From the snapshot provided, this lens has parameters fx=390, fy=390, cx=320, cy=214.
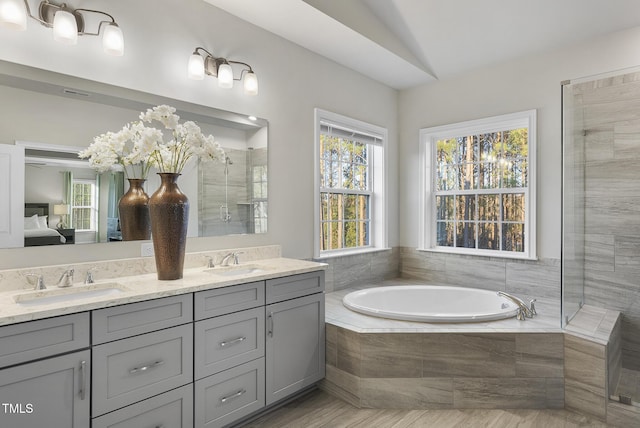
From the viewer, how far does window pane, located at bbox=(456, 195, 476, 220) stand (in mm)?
3990

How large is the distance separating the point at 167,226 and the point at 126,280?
38 cm

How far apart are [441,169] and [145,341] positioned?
11.1ft

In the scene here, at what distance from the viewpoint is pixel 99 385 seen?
1634mm

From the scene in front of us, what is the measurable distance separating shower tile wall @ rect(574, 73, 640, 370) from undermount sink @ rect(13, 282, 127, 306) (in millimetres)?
3300

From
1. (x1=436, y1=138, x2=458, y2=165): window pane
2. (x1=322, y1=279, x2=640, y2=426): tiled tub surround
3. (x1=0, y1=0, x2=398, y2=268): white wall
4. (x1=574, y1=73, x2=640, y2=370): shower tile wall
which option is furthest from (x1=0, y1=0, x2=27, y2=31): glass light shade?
(x1=436, y1=138, x2=458, y2=165): window pane

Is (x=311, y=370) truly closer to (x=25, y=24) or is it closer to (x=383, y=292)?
(x=383, y=292)

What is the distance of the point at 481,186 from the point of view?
3922 mm

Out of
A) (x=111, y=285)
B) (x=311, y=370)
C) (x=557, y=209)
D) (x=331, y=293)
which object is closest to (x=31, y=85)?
(x=111, y=285)

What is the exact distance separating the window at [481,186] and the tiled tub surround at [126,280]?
2057 millimetres

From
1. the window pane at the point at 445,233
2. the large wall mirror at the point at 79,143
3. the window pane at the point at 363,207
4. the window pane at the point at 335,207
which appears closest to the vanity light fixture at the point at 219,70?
the large wall mirror at the point at 79,143

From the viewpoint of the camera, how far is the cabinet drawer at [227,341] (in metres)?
2.00

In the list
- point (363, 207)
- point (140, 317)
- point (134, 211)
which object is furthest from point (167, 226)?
point (363, 207)

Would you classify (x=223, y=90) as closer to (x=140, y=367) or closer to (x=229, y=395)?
(x=140, y=367)

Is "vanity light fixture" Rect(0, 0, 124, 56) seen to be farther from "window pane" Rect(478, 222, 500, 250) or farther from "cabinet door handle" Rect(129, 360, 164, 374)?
"window pane" Rect(478, 222, 500, 250)
